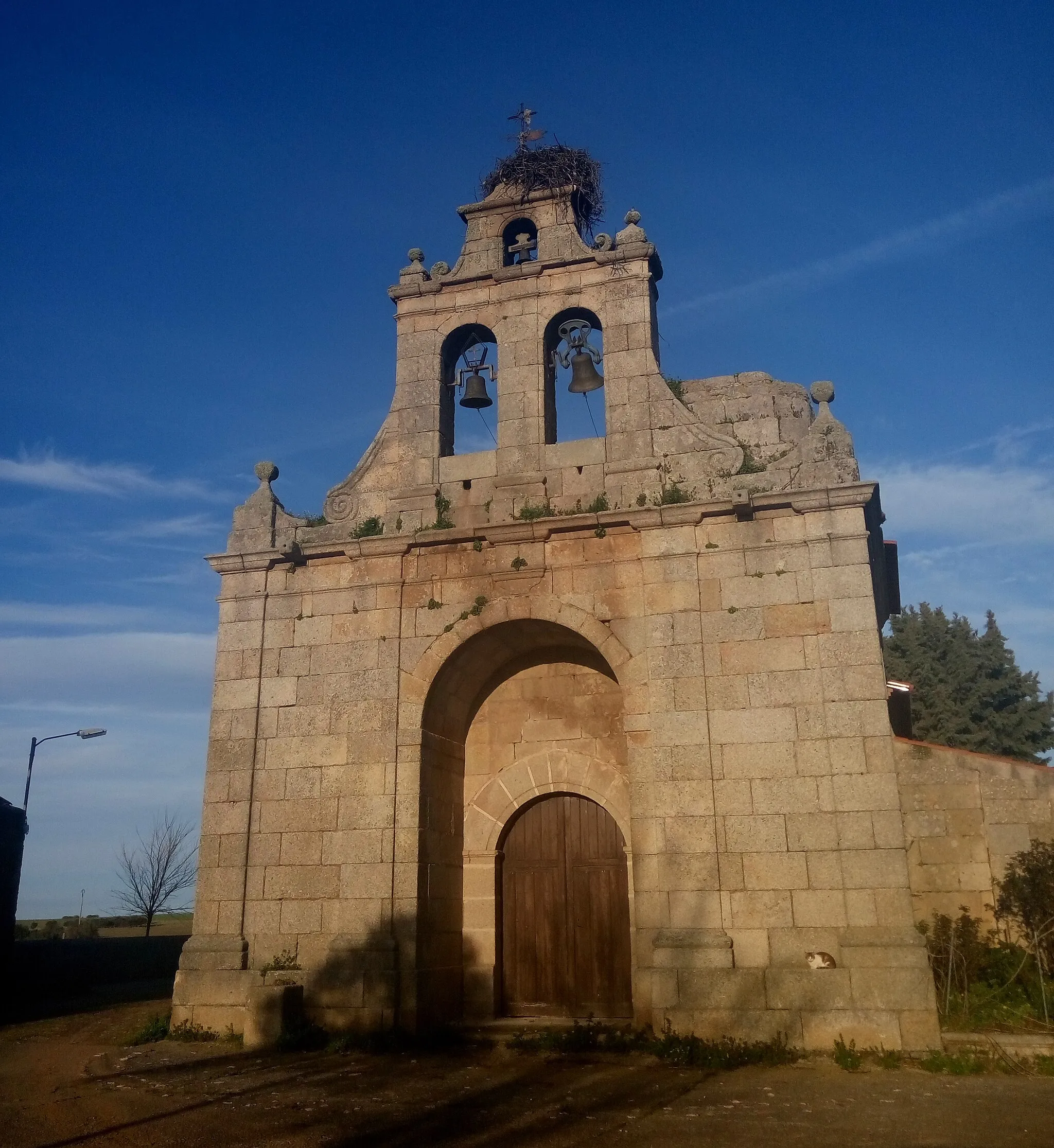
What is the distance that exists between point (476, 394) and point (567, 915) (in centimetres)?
618

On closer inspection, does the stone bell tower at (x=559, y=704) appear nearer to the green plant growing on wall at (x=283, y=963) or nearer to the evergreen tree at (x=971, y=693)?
the green plant growing on wall at (x=283, y=963)

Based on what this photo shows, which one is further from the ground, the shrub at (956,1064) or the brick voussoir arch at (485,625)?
the brick voussoir arch at (485,625)

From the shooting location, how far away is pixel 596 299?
39.2ft

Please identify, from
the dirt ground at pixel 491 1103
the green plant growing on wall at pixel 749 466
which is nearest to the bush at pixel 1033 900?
the dirt ground at pixel 491 1103

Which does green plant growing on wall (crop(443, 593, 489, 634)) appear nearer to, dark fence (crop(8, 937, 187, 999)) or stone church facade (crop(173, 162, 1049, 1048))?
stone church facade (crop(173, 162, 1049, 1048))

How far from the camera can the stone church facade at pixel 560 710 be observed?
9.27m

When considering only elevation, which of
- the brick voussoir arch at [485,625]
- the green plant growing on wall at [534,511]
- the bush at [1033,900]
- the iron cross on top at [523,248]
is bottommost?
the bush at [1033,900]

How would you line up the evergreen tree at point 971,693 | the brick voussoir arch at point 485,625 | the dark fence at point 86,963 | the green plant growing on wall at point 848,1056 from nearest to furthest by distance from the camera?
the green plant growing on wall at point 848,1056, the brick voussoir arch at point 485,625, the dark fence at point 86,963, the evergreen tree at point 971,693

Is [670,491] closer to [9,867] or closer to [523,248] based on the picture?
[523,248]

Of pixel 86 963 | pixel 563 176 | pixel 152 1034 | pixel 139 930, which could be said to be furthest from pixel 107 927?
pixel 563 176

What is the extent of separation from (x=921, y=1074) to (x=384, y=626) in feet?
21.7

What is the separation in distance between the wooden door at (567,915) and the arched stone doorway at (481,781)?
223 millimetres

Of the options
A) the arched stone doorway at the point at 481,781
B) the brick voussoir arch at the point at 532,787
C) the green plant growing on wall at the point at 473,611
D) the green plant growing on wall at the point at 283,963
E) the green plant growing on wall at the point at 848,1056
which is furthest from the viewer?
the brick voussoir arch at the point at 532,787

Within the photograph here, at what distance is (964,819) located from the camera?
9438 millimetres
